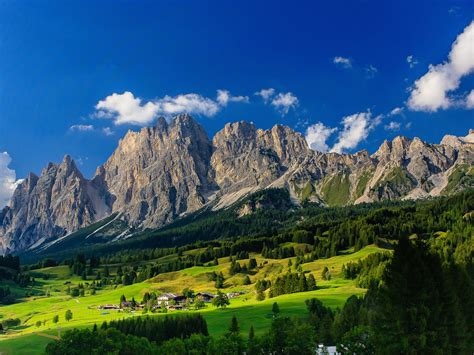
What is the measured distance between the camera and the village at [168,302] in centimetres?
17012

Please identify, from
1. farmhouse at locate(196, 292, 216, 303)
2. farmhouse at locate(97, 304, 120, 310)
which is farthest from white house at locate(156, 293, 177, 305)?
farmhouse at locate(97, 304, 120, 310)

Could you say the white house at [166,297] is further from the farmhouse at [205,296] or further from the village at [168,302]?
the farmhouse at [205,296]

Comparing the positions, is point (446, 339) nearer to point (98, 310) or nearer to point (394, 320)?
point (394, 320)

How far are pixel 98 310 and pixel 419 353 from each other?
15074 centimetres

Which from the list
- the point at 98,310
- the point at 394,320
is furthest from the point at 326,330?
the point at 98,310

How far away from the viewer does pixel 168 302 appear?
181m

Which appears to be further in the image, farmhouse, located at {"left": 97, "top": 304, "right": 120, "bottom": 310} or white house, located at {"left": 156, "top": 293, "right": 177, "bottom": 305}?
white house, located at {"left": 156, "top": 293, "right": 177, "bottom": 305}

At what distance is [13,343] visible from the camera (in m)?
128

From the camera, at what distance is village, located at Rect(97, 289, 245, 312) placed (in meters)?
170

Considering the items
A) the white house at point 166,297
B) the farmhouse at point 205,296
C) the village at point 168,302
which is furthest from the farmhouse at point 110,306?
the farmhouse at point 205,296

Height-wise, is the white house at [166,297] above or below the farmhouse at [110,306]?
above

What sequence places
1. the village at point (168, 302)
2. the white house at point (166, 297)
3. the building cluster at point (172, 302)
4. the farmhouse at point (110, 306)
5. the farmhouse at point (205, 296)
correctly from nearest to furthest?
the village at point (168, 302) < the building cluster at point (172, 302) < the farmhouse at point (110, 306) < the farmhouse at point (205, 296) < the white house at point (166, 297)

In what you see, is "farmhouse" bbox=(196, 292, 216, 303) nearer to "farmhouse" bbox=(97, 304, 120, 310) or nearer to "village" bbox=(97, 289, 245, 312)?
"village" bbox=(97, 289, 245, 312)

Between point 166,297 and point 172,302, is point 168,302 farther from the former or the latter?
point 166,297
